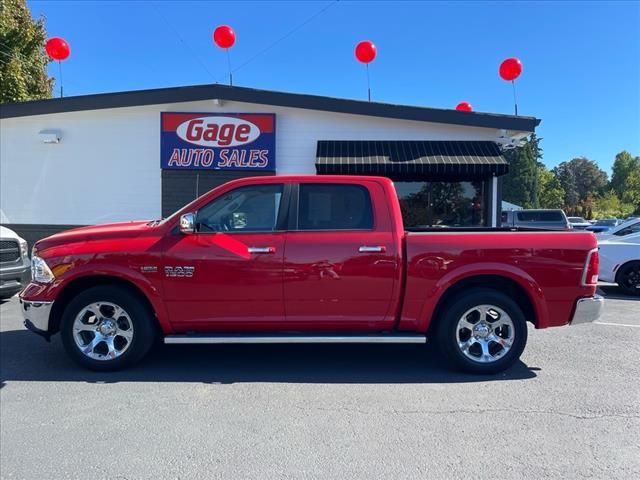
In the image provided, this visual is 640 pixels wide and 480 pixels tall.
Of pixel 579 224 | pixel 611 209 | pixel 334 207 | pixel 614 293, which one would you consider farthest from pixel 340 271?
pixel 611 209

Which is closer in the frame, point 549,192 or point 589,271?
point 589,271

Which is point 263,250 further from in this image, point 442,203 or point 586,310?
point 442,203

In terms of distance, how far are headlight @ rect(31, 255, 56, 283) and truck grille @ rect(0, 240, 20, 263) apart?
3.11 meters

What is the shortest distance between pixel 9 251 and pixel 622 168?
96.1m

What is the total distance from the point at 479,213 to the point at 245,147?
5975mm

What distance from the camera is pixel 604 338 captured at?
620 cm

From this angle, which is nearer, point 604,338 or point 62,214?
point 604,338

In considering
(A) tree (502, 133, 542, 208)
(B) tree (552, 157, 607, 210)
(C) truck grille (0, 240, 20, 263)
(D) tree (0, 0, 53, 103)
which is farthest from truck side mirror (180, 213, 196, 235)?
(B) tree (552, 157, 607, 210)

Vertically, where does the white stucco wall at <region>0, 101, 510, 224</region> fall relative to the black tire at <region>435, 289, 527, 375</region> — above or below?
above

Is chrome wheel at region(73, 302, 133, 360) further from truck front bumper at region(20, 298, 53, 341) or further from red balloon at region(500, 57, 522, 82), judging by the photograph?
red balloon at region(500, 57, 522, 82)

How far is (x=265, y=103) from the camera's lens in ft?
37.5

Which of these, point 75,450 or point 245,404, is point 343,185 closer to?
point 245,404

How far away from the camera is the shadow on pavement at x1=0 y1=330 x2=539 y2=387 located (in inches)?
182

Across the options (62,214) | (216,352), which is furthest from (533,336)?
(62,214)
